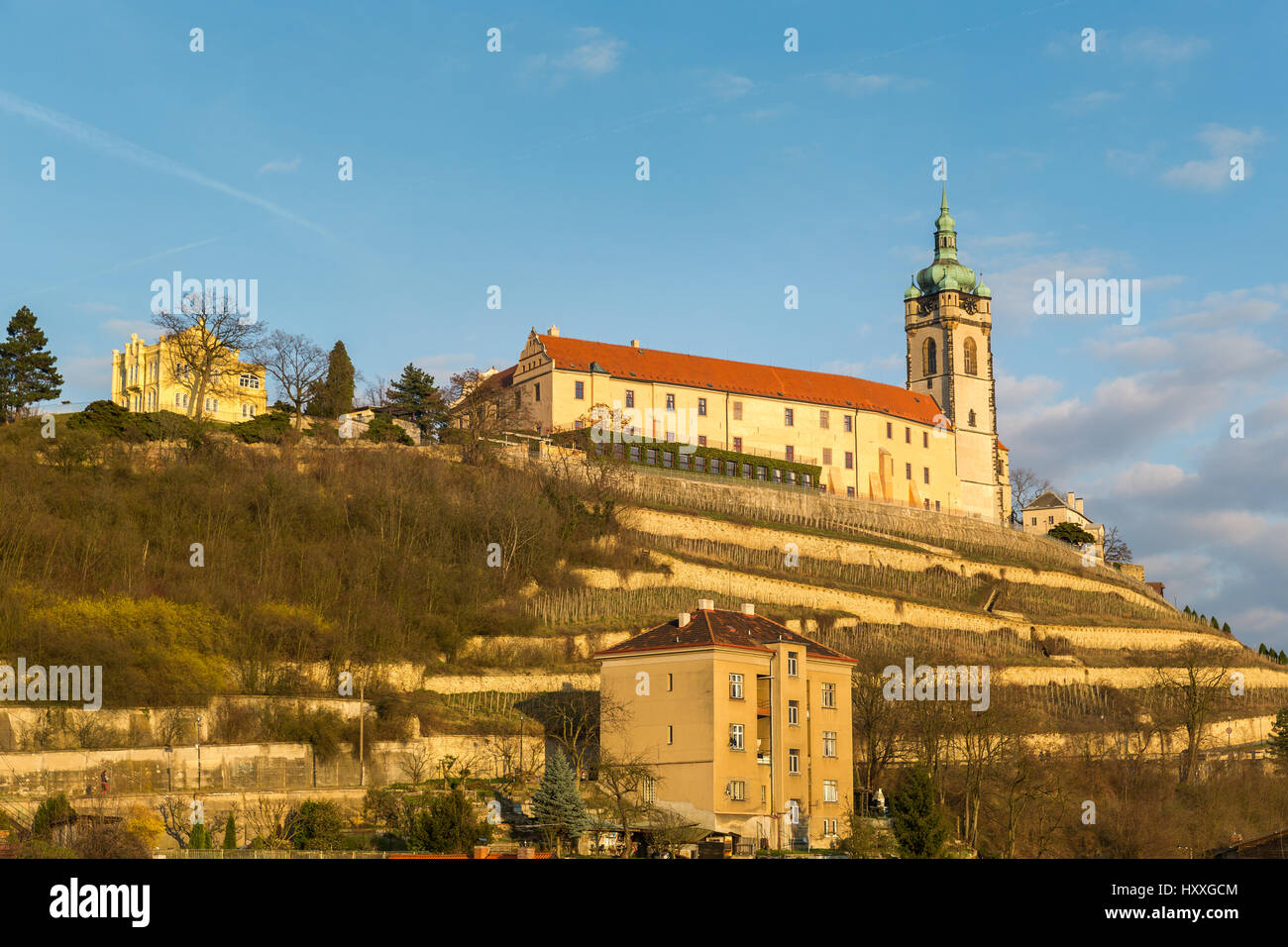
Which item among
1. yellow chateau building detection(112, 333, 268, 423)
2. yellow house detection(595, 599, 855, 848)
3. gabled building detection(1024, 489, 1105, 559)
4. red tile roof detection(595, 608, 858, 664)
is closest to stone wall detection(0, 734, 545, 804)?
yellow house detection(595, 599, 855, 848)

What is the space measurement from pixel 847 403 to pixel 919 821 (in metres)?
51.2

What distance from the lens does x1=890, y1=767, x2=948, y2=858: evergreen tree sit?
4412 cm

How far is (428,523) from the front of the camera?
65.1 meters

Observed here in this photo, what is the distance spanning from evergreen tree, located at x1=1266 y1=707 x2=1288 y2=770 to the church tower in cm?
3352

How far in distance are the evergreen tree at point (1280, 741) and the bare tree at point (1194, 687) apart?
2739 millimetres

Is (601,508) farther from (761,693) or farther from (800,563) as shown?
(761,693)

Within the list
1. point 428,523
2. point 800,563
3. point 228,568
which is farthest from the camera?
point 800,563

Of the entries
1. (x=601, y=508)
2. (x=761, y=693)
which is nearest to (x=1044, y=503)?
(x=601, y=508)

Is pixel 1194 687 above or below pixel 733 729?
above

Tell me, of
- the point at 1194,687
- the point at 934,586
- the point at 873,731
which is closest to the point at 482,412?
the point at 934,586

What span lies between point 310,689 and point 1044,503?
9073 centimetres

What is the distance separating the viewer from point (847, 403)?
93312 mm

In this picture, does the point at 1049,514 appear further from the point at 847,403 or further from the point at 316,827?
the point at 316,827

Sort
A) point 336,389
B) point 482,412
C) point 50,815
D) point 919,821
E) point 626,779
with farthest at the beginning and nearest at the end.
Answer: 1. point 336,389
2. point 482,412
3. point 626,779
4. point 919,821
5. point 50,815
